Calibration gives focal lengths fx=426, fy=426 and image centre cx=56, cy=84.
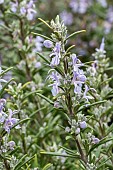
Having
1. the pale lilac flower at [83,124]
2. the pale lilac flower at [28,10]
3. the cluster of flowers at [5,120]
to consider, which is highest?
the pale lilac flower at [28,10]

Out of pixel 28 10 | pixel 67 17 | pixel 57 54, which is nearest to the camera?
pixel 57 54

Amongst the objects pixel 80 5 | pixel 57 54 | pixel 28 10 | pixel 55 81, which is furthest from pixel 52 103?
pixel 80 5

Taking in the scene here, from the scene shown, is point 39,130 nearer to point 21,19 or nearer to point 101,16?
point 21,19

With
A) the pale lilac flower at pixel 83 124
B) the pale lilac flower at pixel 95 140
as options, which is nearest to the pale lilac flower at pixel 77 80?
the pale lilac flower at pixel 83 124

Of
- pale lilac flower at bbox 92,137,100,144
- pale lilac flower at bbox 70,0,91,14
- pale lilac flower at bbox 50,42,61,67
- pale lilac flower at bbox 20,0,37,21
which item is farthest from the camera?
pale lilac flower at bbox 70,0,91,14

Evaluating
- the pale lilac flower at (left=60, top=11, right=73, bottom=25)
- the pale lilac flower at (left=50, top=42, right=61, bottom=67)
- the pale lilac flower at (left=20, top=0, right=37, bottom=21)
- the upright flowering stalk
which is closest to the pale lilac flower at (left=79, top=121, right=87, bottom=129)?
the upright flowering stalk

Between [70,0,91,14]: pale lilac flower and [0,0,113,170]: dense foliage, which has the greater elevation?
[70,0,91,14]: pale lilac flower

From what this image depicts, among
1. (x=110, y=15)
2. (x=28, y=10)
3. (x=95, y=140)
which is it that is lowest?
(x=95, y=140)

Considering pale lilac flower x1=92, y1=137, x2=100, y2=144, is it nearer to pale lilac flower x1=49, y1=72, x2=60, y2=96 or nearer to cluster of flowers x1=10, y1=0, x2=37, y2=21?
pale lilac flower x1=49, y1=72, x2=60, y2=96

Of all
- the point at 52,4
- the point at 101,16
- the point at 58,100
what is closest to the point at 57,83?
the point at 58,100

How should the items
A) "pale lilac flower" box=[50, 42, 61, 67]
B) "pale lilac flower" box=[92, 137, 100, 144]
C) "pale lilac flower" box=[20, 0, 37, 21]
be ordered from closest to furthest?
"pale lilac flower" box=[50, 42, 61, 67] < "pale lilac flower" box=[92, 137, 100, 144] < "pale lilac flower" box=[20, 0, 37, 21]

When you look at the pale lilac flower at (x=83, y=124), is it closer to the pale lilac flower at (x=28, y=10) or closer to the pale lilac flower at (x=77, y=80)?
the pale lilac flower at (x=77, y=80)

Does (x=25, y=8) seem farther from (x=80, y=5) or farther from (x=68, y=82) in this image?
(x=80, y=5)
